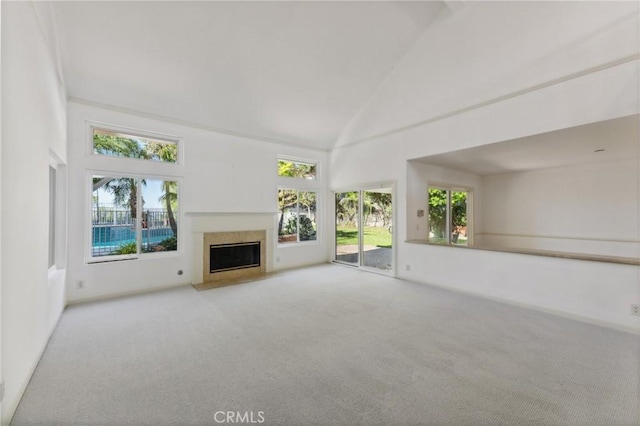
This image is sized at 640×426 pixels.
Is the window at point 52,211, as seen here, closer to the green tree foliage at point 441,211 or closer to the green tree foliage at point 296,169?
the green tree foliage at point 296,169

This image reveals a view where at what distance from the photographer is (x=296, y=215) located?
21.5ft

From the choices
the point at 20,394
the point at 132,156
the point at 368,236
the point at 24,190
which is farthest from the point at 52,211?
the point at 368,236

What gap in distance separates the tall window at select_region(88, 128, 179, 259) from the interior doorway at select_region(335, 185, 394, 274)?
378cm

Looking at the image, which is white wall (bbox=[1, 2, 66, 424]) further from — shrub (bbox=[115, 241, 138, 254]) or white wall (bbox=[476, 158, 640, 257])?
white wall (bbox=[476, 158, 640, 257])

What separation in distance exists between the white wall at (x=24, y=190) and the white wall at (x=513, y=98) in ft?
16.0

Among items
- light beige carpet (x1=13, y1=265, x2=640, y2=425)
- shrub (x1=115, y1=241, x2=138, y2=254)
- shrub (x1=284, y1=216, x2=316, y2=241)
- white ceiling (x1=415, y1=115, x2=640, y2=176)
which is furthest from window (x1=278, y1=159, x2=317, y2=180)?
light beige carpet (x1=13, y1=265, x2=640, y2=425)

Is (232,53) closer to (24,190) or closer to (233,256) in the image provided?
(24,190)

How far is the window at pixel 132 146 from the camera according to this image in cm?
421

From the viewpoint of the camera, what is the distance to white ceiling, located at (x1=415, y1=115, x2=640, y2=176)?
3.31m

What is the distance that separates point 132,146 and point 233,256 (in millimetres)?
2668

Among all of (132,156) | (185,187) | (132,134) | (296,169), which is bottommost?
(185,187)

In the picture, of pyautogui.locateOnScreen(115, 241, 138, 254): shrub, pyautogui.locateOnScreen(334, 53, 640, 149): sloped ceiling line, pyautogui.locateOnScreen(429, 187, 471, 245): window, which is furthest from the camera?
pyautogui.locateOnScreen(429, 187, 471, 245): window

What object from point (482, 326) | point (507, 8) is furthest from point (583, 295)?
point (507, 8)
